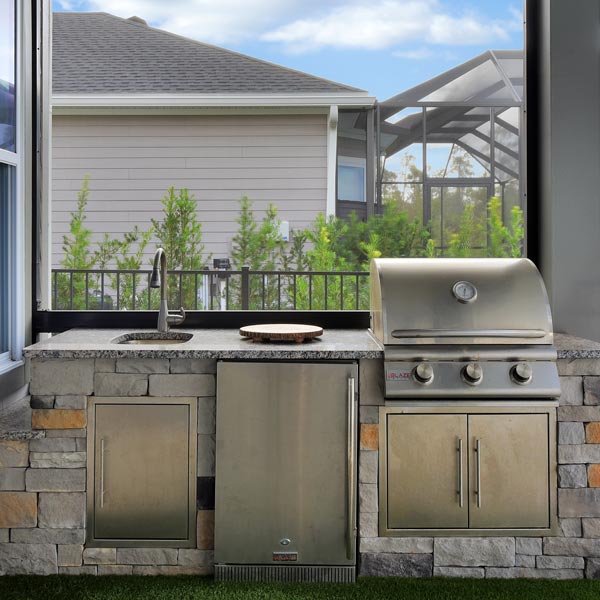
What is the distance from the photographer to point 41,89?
9.91ft

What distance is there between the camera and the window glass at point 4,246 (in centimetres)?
277

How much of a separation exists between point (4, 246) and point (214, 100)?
1341 mm

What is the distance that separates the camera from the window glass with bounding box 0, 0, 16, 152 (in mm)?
2690

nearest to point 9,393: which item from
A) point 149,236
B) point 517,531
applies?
point 149,236

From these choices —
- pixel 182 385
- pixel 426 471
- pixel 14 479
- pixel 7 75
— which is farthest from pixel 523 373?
pixel 7 75

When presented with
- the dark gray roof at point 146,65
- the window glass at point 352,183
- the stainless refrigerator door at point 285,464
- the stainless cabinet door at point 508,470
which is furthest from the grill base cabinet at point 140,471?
the dark gray roof at point 146,65

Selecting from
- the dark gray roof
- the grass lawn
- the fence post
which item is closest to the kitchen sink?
the fence post

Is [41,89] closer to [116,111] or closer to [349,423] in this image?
[116,111]

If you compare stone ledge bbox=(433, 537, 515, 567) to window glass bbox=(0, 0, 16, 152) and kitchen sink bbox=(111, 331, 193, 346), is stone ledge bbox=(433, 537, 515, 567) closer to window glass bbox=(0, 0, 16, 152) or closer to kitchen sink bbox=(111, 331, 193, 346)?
kitchen sink bbox=(111, 331, 193, 346)

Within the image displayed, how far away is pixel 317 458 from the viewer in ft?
7.57

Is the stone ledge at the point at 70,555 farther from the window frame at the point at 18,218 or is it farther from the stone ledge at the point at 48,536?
the window frame at the point at 18,218

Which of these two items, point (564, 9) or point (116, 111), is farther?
point (116, 111)

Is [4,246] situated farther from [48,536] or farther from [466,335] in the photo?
[466,335]

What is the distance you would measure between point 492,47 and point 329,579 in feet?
9.04
